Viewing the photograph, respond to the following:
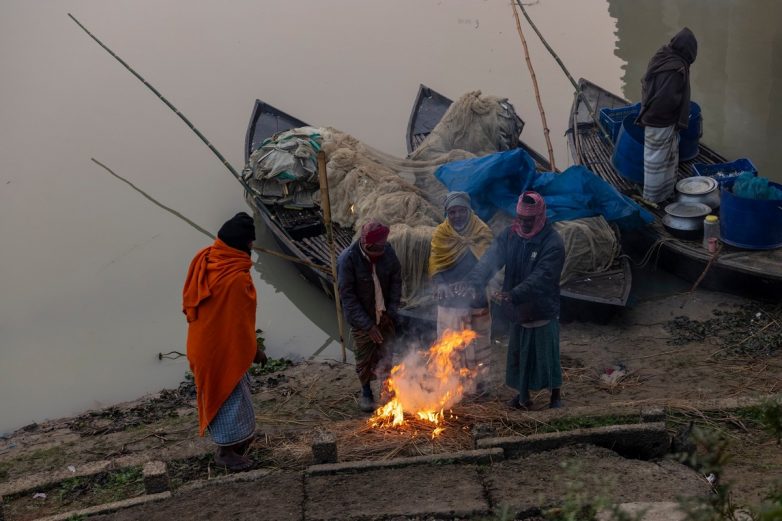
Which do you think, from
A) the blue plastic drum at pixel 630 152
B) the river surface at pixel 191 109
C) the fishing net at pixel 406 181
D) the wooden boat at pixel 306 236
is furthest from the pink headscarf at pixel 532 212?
the blue plastic drum at pixel 630 152

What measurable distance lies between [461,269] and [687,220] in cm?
360

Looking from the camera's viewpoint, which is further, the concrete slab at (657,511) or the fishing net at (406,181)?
the fishing net at (406,181)

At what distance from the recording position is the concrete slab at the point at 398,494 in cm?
459

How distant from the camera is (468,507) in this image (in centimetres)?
457

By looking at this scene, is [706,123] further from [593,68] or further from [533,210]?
[533,210]

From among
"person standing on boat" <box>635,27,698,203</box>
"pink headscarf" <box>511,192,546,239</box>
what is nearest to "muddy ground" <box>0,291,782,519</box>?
"pink headscarf" <box>511,192,546,239</box>

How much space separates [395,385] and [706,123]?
360 inches

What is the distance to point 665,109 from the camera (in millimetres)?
8875

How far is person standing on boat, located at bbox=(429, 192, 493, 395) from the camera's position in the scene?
6.11m

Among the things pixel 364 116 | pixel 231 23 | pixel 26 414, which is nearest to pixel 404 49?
pixel 364 116

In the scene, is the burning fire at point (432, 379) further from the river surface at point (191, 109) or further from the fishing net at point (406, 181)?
A: the river surface at point (191, 109)

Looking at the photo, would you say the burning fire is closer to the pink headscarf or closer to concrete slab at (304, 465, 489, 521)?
concrete slab at (304, 465, 489, 521)

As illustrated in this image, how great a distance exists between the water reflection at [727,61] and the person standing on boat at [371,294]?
25.3 ft

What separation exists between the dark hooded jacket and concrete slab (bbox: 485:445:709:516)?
5.07m
